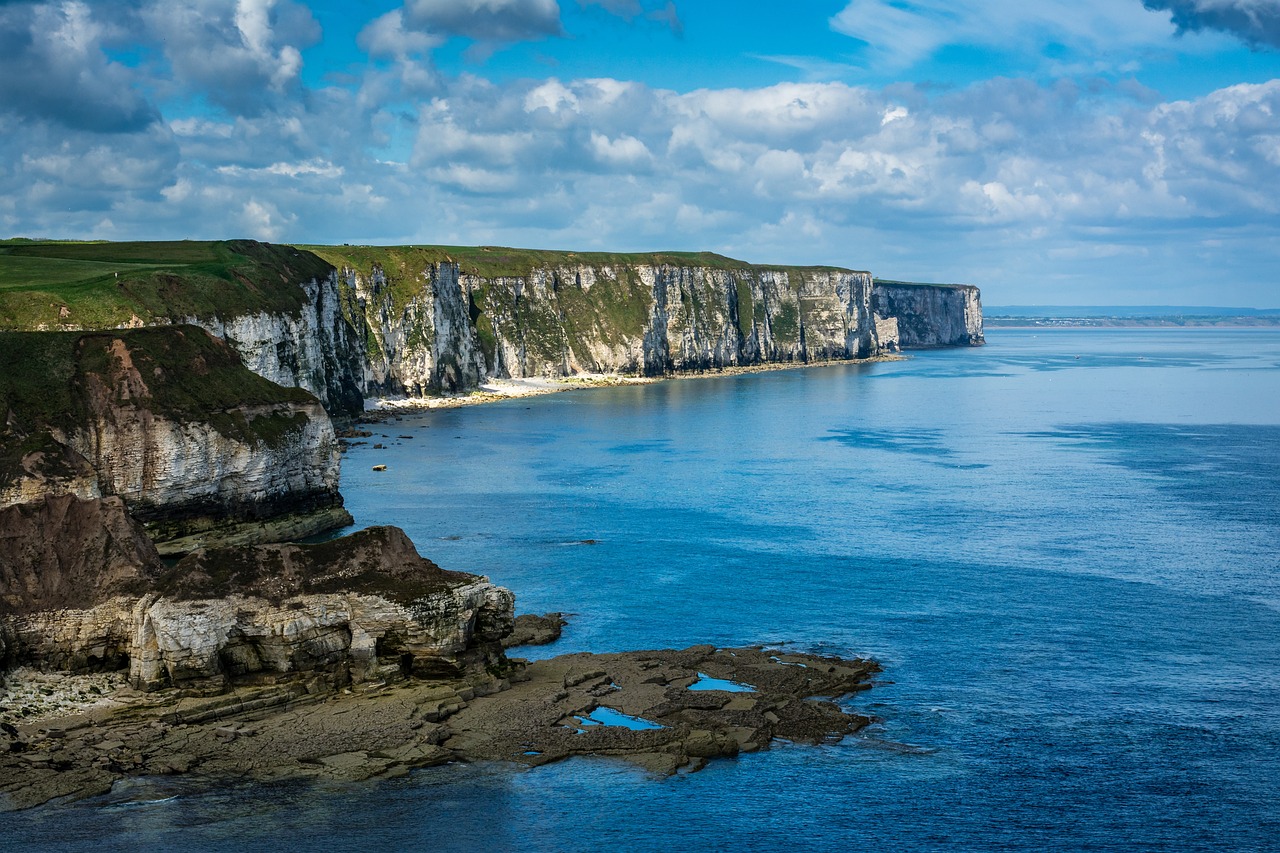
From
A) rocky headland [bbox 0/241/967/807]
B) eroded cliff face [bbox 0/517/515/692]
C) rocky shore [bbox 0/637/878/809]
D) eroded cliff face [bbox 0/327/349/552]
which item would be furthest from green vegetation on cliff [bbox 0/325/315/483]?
rocky shore [bbox 0/637/878/809]

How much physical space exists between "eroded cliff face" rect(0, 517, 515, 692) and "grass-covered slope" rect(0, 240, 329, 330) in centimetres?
4002

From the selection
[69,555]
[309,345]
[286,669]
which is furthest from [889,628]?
[309,345]

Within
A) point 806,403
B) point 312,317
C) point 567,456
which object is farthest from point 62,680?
point 806,403

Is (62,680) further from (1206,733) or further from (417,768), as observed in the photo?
(1206,733)

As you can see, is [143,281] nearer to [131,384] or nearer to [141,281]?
[141,281]

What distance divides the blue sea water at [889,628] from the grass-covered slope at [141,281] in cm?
1870

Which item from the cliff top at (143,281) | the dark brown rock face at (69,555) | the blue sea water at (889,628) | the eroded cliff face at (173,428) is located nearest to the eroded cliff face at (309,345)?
the cliff top at (143,281)

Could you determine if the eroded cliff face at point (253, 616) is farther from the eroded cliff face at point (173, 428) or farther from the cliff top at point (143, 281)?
the cliff top at point (143, 281)

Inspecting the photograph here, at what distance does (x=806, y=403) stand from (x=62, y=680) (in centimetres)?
15443

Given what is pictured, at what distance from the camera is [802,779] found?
39.0 meters

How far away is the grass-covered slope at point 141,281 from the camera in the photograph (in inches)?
3243

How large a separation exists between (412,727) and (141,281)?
61.6m

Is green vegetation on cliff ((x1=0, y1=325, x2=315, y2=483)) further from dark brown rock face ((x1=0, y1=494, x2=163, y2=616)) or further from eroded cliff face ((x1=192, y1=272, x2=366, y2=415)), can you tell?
eroded cliff face ((x1=192, y1=272, x2=366, y2=415))

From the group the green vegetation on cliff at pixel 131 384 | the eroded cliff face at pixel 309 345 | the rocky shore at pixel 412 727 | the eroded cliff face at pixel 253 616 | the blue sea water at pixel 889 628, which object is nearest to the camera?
the blue sea water at pixel 889 628
